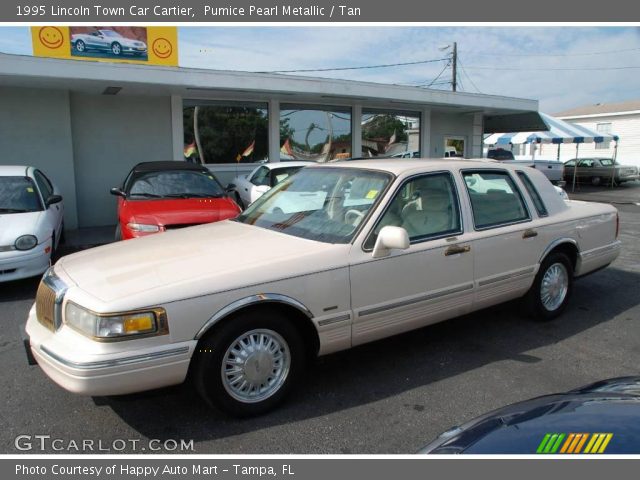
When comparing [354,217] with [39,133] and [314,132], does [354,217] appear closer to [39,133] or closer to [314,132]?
[39,133]

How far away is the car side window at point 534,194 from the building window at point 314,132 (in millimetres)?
9283

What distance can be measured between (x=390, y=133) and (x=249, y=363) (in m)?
13.3

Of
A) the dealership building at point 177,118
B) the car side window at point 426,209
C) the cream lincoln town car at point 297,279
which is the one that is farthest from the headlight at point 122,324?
the dealership building at point 177,118

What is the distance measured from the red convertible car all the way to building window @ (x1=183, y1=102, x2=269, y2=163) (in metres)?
3.80

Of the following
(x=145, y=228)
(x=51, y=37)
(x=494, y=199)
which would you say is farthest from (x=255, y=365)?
(x=51, y=37)

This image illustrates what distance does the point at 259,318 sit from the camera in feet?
10.5

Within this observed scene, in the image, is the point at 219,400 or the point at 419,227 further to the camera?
the point at 419,227

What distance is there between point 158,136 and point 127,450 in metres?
9.95

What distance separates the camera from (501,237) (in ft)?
14.7

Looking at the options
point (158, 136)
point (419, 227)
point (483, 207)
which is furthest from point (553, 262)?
point (158, 136)

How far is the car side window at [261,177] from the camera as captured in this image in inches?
408

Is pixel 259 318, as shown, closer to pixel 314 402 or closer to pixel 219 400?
pixel 219 400

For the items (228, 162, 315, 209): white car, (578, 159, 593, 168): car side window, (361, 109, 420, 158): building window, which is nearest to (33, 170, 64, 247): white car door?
(228, 162, 315, 209): white car

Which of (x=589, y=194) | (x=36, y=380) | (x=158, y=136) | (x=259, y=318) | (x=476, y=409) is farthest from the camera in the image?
(x=589, y=194)
